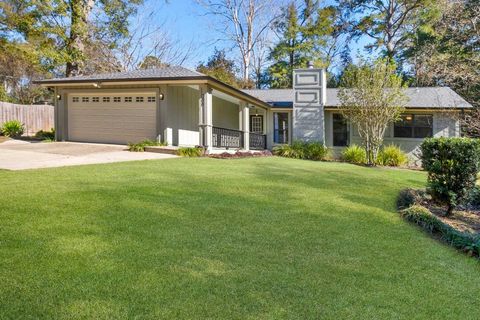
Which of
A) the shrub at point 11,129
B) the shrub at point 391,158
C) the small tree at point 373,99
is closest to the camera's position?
the small tree at point 373,99

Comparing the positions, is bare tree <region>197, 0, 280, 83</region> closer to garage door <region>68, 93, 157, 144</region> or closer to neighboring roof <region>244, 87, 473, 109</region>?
neighboring roof <region>244, 87, 473, 109</region>

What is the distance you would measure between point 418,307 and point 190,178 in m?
5.65

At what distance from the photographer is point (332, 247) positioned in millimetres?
4113

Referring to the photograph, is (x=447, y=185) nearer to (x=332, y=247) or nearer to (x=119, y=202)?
(x=332, y=247)

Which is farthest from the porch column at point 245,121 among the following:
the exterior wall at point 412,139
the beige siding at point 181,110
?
the exterior wall at point 412,139

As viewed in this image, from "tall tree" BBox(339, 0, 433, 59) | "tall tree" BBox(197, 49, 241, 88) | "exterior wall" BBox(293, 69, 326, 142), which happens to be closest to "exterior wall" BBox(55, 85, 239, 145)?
"exterior wall" BBox(293, 69, 326, 142)

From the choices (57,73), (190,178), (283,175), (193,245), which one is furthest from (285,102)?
(57,73)

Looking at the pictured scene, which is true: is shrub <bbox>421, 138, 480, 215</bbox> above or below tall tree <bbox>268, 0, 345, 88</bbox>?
below

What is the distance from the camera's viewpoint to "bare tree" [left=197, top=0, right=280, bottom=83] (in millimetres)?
32812

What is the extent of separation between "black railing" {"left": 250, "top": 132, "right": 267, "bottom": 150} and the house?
0.03 m

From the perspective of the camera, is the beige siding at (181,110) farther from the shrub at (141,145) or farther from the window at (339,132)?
the window at (339,132)

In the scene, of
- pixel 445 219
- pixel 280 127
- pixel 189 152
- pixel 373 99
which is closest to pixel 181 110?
pixel 189 152

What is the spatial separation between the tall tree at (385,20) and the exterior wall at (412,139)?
41.3ft

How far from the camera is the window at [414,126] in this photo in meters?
18.1
